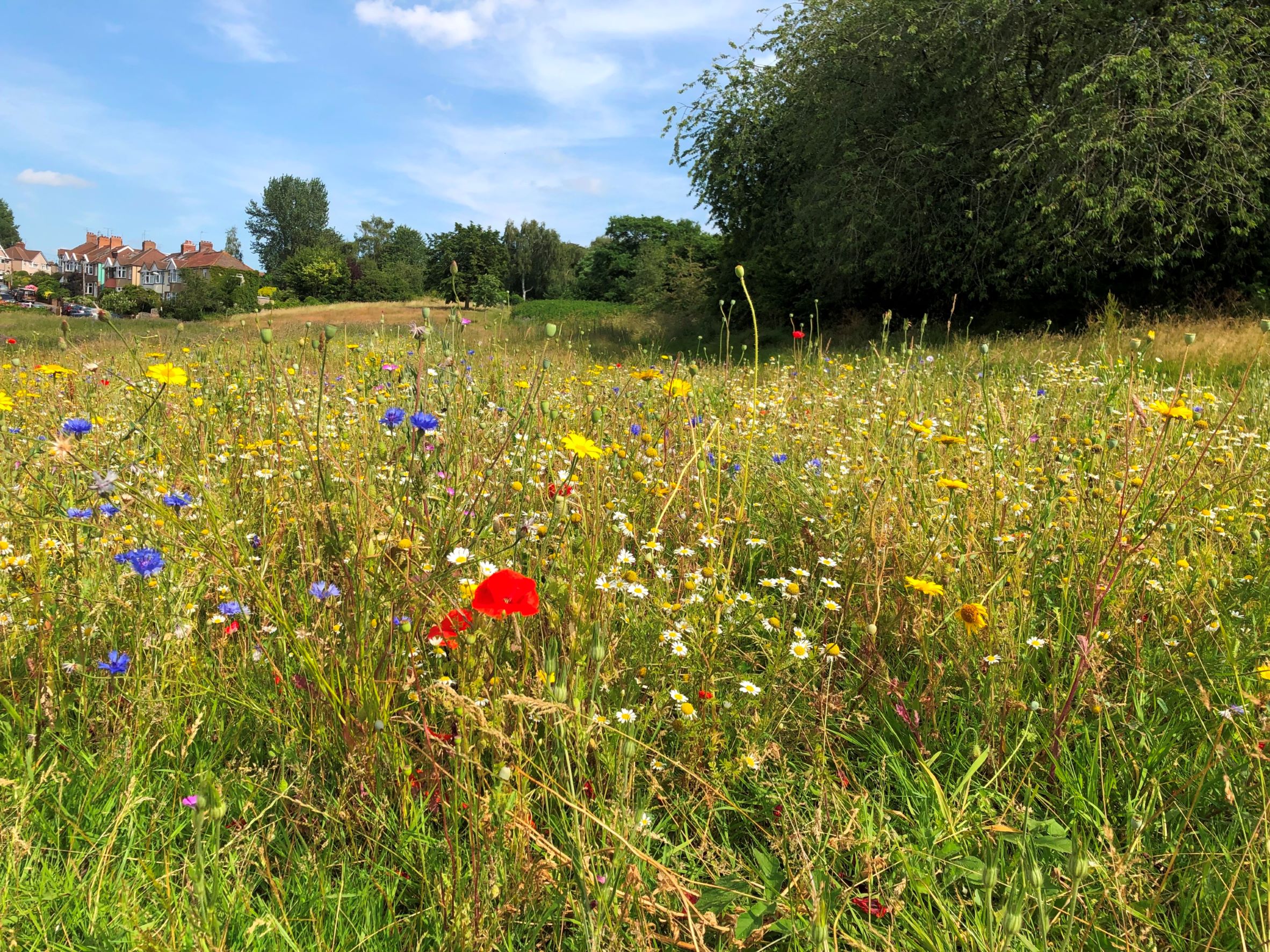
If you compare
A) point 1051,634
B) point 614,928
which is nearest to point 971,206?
point 1051,634

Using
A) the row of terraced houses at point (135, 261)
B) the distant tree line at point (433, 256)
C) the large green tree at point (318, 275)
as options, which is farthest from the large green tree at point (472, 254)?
the row of terraced houses at point (135, 261)

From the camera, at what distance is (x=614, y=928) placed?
104 centimetres

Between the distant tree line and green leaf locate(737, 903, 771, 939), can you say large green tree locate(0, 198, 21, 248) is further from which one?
green leaf locate(737, 903, 771, 939)

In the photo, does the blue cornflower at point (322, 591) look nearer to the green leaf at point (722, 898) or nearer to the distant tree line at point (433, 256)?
the green leaf at point (722, 898)

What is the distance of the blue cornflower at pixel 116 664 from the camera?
4.75 feet

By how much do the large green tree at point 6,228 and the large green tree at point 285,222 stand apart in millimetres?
37974

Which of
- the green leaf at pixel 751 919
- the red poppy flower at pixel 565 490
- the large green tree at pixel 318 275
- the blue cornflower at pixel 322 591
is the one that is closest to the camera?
the green leaf at pixel 751 919

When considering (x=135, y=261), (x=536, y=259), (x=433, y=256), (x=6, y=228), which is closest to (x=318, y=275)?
(x=433, y=256)

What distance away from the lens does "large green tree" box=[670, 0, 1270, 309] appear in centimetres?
1197

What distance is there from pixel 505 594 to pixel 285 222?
93.5m

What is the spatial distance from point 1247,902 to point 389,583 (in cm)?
142

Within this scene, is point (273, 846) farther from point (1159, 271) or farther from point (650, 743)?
point (1159, 271)

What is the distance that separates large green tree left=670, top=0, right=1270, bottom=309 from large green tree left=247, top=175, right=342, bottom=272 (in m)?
74.8

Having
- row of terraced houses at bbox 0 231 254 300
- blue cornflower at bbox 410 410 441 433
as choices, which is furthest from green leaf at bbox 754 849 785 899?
row of terraced houses at bbox 0 231 254 300
